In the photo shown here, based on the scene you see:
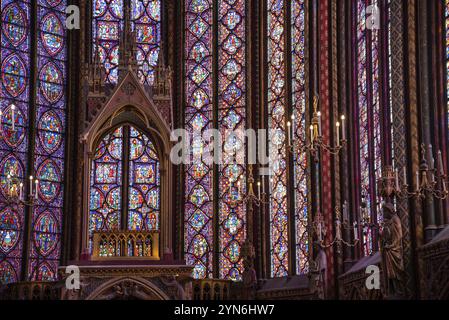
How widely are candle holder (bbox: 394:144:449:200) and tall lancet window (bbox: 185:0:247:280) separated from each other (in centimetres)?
993

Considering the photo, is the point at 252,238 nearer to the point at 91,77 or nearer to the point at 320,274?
the point at 320,274

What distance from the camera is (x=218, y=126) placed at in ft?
95.0

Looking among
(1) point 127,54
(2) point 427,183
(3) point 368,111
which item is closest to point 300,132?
(3) point 368,111

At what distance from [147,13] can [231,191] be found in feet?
21.1

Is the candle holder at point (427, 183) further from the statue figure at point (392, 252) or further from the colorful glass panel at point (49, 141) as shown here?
the colorful glass panel at point (49, 141)

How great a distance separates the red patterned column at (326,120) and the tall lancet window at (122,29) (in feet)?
22.5

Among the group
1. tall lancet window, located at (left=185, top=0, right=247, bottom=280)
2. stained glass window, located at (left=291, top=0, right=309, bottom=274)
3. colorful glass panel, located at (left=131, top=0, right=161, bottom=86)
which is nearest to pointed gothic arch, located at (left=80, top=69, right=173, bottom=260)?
stained glass window, located at (left=291, top=0, right=309, bottom=274)

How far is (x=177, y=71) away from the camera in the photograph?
2961 centimetres

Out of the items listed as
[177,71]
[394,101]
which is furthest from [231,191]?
[394,101]

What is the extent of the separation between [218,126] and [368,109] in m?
7.17

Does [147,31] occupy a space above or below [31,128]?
above

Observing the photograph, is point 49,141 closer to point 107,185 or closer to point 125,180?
point 107,185
